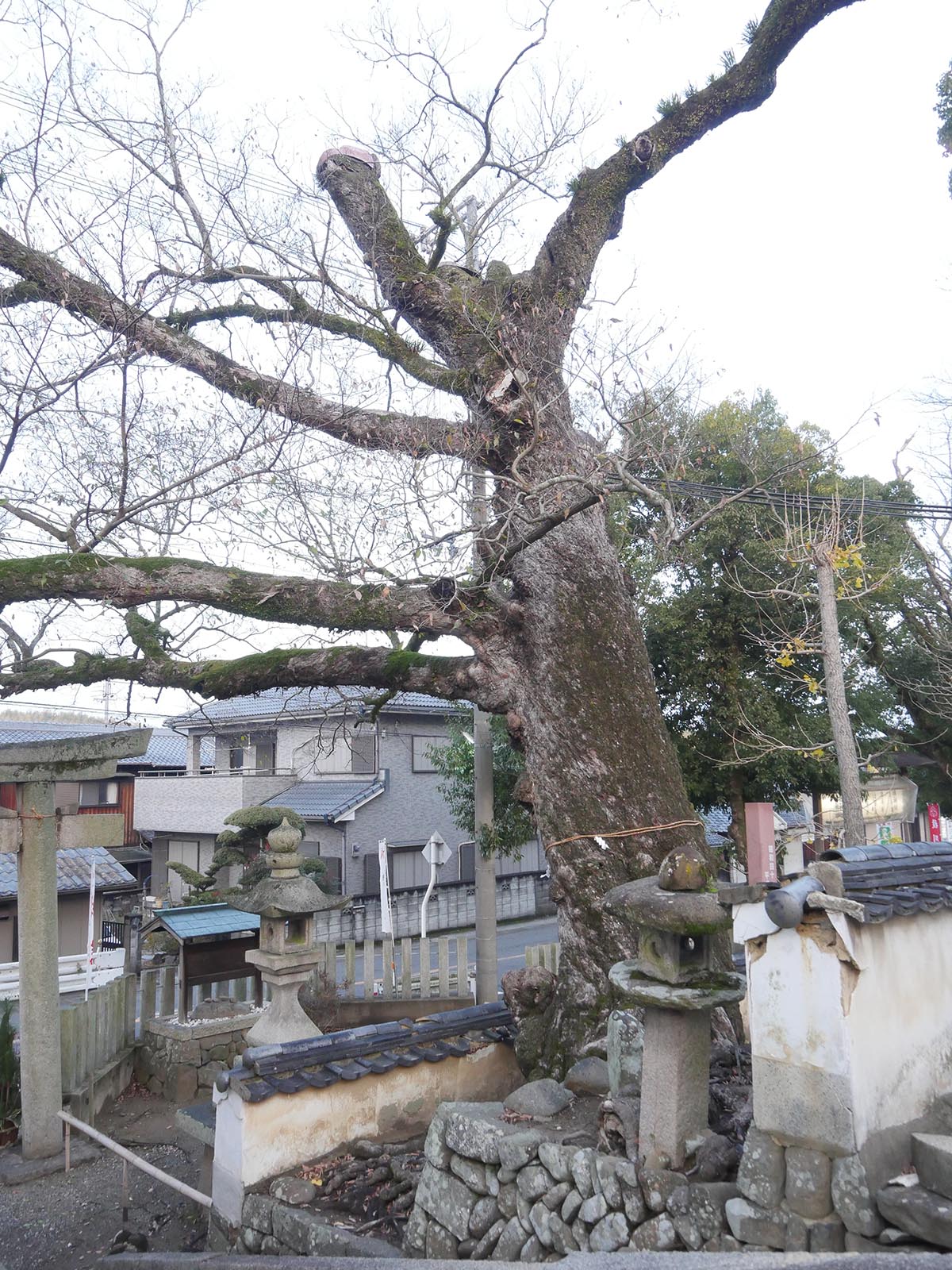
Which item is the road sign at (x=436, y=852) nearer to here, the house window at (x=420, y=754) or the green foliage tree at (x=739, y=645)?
the green foliage tree at (x=739, y=645)

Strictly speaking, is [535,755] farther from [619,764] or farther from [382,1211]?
[382,1211]

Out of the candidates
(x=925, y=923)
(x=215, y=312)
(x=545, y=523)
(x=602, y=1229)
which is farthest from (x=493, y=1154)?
(x=215, y=312)

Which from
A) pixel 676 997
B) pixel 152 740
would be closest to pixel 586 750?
pixel 676 997

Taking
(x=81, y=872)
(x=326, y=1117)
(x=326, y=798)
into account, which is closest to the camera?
(x=326, y=1117)

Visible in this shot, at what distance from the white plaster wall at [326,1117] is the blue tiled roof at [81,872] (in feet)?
36.8

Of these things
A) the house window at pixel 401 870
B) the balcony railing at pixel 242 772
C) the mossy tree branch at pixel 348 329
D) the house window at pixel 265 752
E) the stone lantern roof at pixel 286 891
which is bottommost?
the house window at pixel 401 870

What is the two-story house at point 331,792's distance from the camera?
70.7 feet

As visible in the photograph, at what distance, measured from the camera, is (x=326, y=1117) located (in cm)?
545

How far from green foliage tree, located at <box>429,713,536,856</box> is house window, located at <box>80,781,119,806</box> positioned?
40.6ft

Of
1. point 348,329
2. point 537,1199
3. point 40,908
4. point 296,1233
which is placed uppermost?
point 348,329

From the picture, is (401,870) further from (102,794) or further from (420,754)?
(102,794)

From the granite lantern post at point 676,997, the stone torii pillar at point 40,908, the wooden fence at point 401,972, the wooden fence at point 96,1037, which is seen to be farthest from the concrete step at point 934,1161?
the wooden fence at point 401,972

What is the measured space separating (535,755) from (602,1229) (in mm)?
3674

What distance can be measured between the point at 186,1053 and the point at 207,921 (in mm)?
1511
